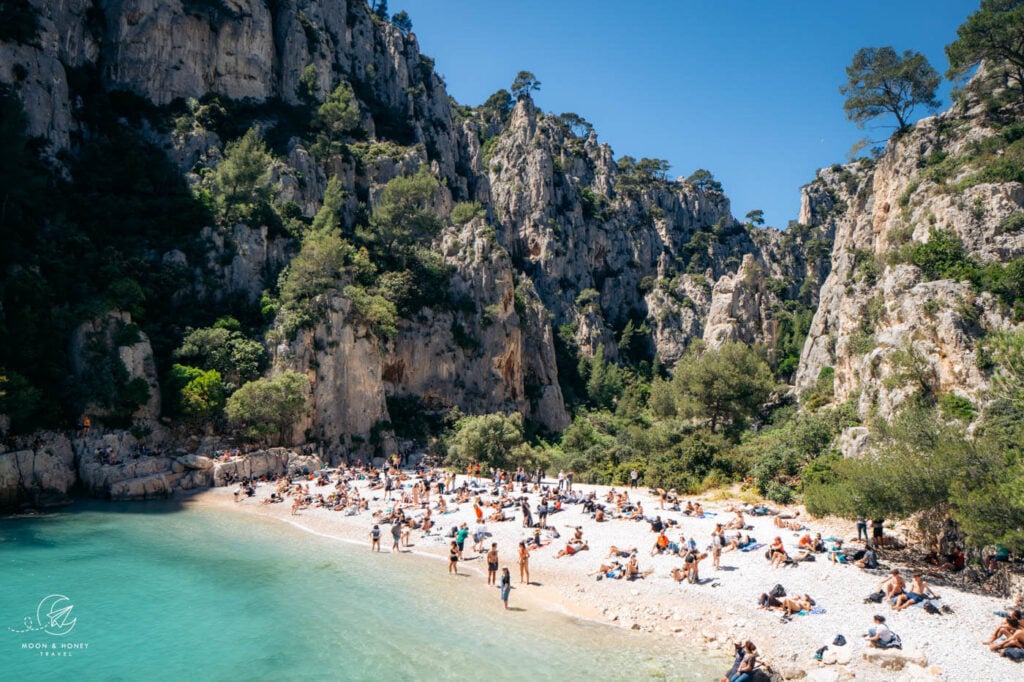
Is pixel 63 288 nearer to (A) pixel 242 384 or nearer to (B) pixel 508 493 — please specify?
(A) pixel 242 384

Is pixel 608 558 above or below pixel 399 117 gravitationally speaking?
below

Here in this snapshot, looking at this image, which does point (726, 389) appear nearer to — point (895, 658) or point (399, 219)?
point (895, 658)

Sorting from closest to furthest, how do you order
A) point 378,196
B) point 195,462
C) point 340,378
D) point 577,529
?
1. point 577,529
2. point 195,462
3. point 340,378
4. point 378,196

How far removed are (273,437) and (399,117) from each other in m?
55.6

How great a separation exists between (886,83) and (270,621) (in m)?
54.2

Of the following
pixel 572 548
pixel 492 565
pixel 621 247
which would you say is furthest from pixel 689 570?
pixel 621 247

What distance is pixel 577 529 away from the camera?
944 inches

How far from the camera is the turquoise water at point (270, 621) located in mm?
13820

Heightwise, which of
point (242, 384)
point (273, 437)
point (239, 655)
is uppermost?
point (242, 384)

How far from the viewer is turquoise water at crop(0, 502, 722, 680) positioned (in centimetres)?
1382

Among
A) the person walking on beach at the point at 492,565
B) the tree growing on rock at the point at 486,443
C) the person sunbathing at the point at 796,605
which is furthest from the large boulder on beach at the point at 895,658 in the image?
the tree growing on rock at the point at 486,443

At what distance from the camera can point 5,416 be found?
95.4 feet

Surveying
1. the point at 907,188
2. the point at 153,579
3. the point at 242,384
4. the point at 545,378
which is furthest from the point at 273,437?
the point at 907,188

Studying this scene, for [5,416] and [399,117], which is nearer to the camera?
[5,416]
